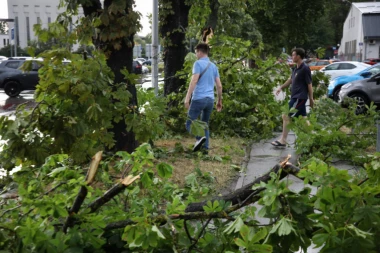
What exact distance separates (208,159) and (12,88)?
23022mm

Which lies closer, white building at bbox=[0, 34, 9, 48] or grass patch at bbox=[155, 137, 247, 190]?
grass patch at bbox=[155, 137, 247, 190]

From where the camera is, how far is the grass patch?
854 centimetres

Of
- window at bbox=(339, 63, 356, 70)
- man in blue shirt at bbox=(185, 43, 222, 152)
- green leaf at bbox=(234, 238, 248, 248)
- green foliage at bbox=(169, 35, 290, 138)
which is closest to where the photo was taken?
green leaf at bbox=(234, 238, 248, 248)

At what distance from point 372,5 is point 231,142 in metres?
68.9

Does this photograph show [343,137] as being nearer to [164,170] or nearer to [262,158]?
[262,158]

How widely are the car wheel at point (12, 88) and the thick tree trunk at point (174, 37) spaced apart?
58.7ft

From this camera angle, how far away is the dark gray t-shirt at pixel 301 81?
11.1m

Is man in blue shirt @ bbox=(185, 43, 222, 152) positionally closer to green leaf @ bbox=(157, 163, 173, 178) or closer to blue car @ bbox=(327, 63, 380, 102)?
green leaf @ bbox=(157, 163, 173, 178)

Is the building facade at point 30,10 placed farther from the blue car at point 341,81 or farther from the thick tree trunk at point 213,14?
the thick tree trunk at point 213,14

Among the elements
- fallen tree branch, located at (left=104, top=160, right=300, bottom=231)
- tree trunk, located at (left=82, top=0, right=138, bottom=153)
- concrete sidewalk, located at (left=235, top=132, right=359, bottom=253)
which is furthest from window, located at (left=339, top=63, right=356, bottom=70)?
fallen tree branch, located at (left=104, top=160, right=300, bottom=231)

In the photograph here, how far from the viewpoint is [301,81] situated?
11.2m

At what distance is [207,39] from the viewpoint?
13.6 m

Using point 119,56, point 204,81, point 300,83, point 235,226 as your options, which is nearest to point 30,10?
point 300,83

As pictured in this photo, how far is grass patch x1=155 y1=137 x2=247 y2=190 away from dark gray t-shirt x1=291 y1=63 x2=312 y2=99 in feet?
4.67
